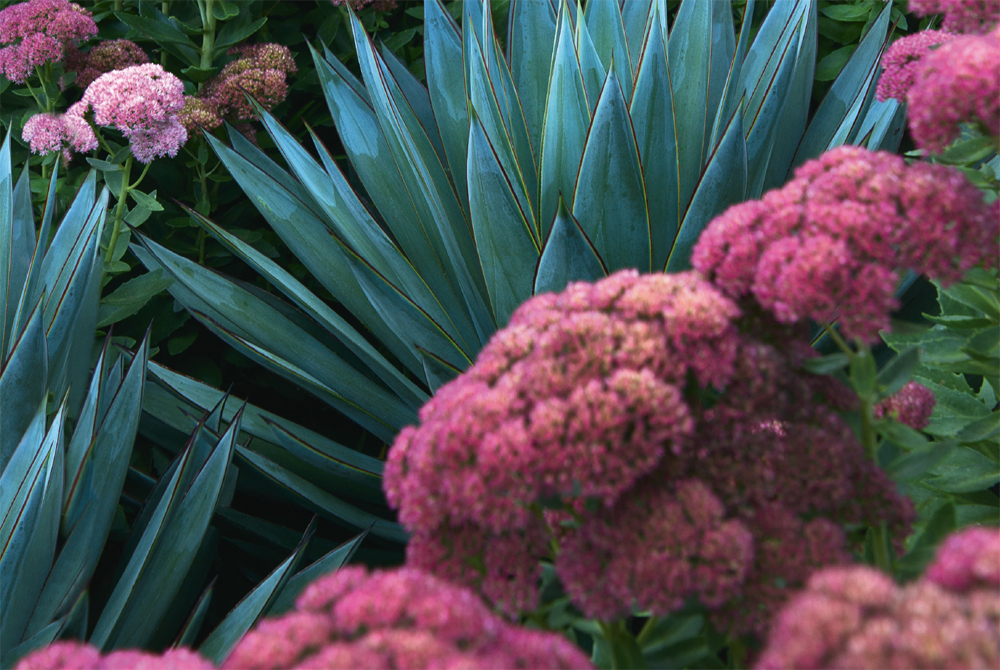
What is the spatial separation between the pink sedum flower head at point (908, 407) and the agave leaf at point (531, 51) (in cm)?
124

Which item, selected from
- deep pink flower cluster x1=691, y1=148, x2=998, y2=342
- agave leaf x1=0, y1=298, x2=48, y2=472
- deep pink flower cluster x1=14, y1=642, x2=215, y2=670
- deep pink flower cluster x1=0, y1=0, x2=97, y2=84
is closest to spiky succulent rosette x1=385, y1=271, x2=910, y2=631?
deep pink flower cluster x1=691, y1=148, x2=998, y2=342

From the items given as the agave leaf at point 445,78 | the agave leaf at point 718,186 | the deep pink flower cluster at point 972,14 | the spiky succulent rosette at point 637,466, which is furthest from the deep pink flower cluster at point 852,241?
the agave leaf at point 445,78

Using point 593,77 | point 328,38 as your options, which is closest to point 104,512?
point 593,77

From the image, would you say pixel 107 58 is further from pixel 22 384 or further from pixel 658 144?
pixel 658 144

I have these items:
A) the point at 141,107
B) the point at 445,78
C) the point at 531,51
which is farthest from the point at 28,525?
the point at 531,51

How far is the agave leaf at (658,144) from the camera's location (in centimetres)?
150

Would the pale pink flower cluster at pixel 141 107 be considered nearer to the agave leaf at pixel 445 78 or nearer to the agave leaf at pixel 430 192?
the agave leaf at pixel 430 192

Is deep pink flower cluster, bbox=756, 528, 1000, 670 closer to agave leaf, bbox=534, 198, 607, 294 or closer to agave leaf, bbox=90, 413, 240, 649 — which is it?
agave leaf, bbox=534, 198, 607, 294

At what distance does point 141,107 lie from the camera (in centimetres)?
167

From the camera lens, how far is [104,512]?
1.27 metres

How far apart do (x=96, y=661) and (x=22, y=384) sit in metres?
0.83

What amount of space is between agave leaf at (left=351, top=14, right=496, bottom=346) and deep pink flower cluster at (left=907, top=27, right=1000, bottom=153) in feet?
3.02

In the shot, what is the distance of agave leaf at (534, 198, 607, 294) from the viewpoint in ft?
3.87

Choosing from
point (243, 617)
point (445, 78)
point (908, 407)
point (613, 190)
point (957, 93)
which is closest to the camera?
point (957, 93)
